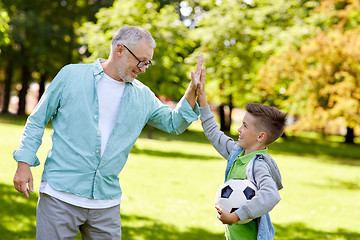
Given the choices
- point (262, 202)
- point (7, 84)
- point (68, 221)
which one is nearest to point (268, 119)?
point (262, 202)

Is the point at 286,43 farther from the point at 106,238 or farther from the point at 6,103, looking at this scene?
the point at 6,103

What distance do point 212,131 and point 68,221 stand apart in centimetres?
131

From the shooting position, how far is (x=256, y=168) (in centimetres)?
335

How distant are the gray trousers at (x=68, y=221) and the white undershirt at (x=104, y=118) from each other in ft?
0.12

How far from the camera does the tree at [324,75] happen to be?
52.7 feet

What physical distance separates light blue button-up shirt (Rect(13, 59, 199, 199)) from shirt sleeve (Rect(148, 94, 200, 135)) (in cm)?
40

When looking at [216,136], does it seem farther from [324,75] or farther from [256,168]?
[324,75]

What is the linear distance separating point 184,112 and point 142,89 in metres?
0.36

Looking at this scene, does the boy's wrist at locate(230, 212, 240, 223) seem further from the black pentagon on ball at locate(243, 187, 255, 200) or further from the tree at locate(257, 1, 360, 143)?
the tree at locate(257, 1, 360, 143)

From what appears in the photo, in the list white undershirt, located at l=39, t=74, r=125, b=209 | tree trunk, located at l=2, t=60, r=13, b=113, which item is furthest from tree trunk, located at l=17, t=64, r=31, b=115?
white undershirt, located at l=39, t=74, r=125, b=209

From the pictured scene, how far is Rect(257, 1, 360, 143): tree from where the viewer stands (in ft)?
52.7

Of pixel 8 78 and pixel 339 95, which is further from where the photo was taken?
pixel 8 78

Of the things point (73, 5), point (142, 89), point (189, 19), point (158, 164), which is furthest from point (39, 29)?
point (142, 89)

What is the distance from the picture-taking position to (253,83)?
2752 cm
